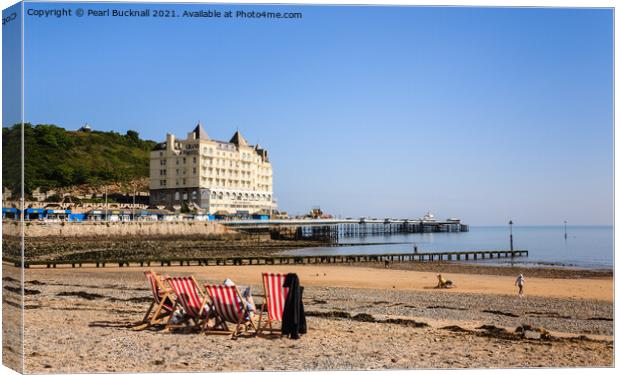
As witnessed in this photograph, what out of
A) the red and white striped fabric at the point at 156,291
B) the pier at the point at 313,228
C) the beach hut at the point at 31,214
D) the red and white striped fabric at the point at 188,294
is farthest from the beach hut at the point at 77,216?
the red and white striped fabric at the point at 188,294

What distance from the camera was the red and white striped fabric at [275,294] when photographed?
7625mm

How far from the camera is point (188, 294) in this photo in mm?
7801

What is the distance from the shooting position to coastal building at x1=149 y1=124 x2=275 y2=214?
38.7ft

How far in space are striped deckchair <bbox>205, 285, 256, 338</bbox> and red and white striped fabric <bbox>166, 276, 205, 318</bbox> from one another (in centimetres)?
22

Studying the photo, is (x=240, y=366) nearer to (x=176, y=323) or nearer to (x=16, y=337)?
(x=176, y=323)

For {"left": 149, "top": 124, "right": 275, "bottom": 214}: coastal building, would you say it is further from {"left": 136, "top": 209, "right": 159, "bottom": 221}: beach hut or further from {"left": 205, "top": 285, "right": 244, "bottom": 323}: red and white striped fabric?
{"left": 136, "top": 209, "right": 159, "bottom": 221}: beach hut

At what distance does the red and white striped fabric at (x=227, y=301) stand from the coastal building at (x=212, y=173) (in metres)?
2.61

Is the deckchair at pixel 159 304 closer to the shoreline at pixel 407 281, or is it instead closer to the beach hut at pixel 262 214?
the shoreline at pixel 407 281

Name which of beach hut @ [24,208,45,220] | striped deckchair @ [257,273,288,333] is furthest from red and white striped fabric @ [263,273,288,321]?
beach hut @ [24,208,45,220]

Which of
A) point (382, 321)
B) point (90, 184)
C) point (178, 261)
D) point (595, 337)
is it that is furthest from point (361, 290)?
point (90, 184)

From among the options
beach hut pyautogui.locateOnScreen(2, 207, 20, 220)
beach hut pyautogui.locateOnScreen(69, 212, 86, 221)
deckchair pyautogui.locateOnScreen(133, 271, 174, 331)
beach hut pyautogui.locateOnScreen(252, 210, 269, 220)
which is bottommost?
deckchair pyautogui.locateOnScreen(133, 271, 174, 331)

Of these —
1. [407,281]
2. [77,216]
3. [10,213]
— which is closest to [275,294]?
[10,213]

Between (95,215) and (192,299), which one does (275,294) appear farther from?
(95,215)

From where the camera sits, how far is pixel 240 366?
677cm
